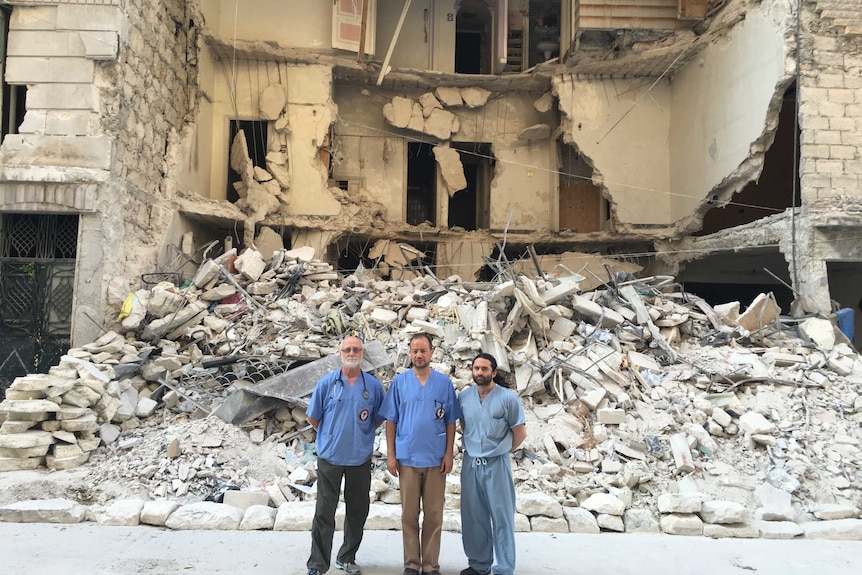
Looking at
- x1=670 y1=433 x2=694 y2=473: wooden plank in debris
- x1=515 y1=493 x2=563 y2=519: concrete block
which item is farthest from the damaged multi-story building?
x1=515 y1=493 x2=563 y2=519: concrete block

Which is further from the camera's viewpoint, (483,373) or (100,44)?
(100,44)

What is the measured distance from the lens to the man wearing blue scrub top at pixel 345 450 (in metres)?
3.21

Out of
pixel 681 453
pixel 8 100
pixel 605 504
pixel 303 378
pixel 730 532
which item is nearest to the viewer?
pixel 730 532

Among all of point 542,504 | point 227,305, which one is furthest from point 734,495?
point 227,305

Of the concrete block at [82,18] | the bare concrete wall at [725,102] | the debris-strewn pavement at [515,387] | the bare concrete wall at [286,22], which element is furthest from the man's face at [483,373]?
the bare concrete wall at [286,22]

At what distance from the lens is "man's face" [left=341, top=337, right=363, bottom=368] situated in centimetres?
330

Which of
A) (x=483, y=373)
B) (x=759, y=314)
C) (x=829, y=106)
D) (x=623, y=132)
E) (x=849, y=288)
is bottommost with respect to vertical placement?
(x=483, y=373)

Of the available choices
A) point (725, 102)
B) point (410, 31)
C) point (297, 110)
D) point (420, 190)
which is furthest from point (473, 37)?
point (725, 102)

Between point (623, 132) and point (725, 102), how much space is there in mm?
2842

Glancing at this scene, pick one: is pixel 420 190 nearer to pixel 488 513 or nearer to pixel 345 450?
pixel 345 450

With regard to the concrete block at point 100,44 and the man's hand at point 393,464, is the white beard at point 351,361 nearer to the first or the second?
the man's hand at point 393,464

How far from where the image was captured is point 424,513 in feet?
10.6

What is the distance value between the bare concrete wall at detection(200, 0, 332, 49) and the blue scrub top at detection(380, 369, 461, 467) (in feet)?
36.8

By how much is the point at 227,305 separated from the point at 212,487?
11.5ft
